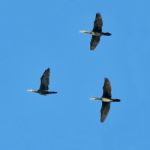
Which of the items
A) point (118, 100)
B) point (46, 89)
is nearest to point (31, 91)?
point (46, 89)

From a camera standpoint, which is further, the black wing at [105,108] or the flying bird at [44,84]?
the black wing at [105,108]

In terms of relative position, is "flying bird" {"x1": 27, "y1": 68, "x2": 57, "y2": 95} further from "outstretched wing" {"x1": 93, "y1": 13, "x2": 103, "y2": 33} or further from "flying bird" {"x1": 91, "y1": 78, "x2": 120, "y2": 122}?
"outstretched wing" {"x1": 93, "y1": 13, "x2": 103, "y2": 33}

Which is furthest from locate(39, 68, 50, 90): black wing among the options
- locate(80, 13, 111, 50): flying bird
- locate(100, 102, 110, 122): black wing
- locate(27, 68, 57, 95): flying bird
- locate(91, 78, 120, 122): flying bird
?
locate(80, 13, 111, 50): flying bird

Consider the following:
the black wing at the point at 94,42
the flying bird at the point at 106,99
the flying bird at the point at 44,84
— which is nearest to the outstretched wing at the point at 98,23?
the black wing at the point at 94,42

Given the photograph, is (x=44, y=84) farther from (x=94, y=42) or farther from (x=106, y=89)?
(x=94, y=42)

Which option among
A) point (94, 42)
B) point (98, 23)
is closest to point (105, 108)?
point (94, 42)

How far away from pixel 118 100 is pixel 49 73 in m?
8.19

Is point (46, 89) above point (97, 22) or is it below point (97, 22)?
below

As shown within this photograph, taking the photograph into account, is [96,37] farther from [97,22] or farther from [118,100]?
[118,100]

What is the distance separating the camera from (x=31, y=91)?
4451 inches

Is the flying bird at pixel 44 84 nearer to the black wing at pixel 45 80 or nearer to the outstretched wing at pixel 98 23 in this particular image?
the black wing at pixel 45 80

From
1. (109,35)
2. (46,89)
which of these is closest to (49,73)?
(46,89)

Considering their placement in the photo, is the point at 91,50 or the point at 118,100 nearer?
the point at 118,100

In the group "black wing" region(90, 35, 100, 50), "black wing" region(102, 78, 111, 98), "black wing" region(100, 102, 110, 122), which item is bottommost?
"black wing" region(100, 102, 110, 122)
